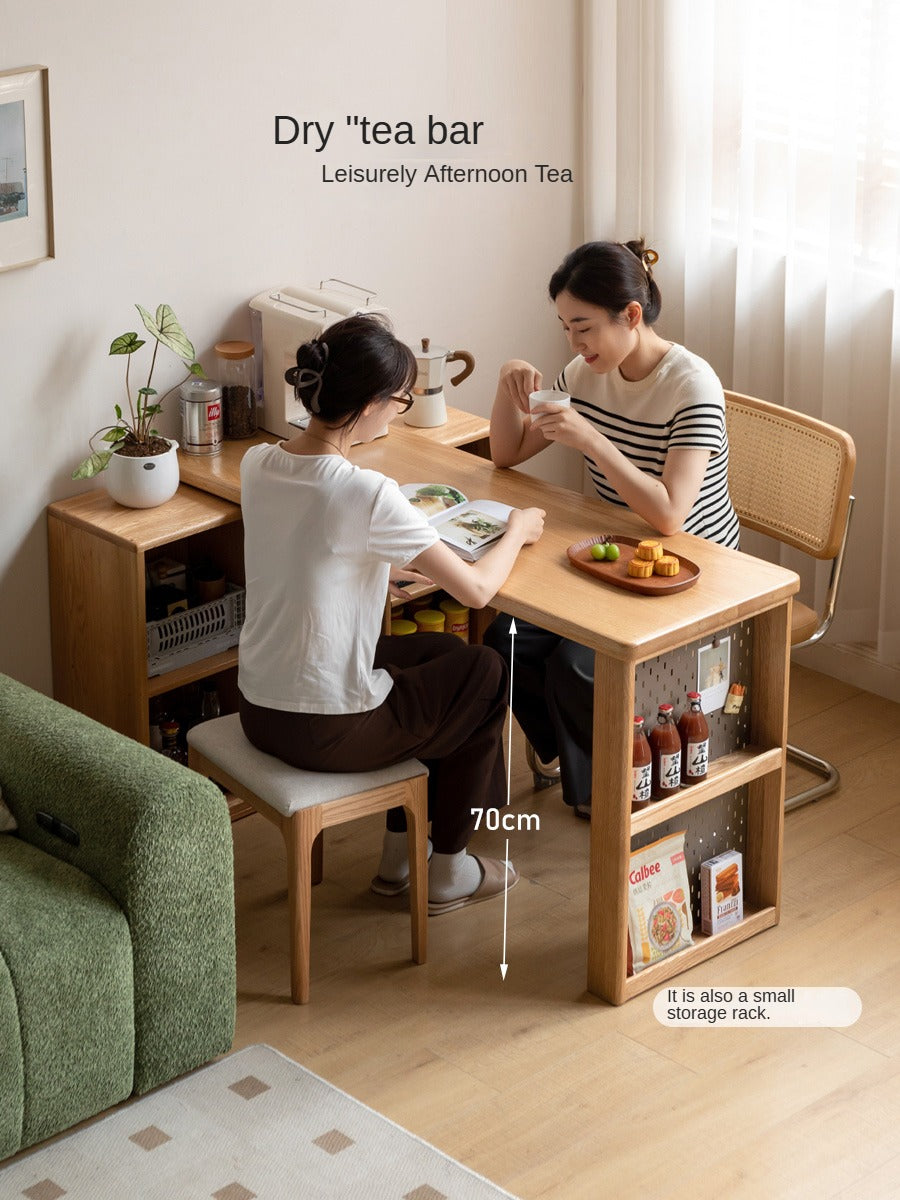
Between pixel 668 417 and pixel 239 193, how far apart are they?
1.05 metres

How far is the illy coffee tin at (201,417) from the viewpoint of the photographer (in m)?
3.39

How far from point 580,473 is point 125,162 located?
5.25ft

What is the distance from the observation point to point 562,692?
2979 millimetres

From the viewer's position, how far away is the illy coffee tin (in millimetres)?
3393

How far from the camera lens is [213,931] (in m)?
2.58

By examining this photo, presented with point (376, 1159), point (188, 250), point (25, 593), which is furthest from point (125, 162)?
point (376, 1159)

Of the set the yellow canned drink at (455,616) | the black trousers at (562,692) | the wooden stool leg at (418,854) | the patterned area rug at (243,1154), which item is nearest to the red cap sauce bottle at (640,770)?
the black trousers at (562,692)

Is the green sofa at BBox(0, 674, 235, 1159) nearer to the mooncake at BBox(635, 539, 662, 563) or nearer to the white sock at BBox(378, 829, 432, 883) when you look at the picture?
the white sock at BBox(378, 829, 432, 883)

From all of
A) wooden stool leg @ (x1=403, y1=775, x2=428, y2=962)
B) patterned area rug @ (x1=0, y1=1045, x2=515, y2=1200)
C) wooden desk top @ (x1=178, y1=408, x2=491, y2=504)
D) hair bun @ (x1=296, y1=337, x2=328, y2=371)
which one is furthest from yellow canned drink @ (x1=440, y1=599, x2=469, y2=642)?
patterned area rug @ (x1=0, y1=1045, x2=515, y2=1200)

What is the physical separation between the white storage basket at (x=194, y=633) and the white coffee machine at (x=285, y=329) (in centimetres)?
38

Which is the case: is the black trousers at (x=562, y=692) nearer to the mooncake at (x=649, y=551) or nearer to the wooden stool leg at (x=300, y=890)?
the mooncake at (x=649, y=551)

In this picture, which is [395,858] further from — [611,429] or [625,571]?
[611,429]

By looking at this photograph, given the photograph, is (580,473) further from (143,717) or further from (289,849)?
(289,849)

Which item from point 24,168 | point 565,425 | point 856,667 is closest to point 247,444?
point 24,168
